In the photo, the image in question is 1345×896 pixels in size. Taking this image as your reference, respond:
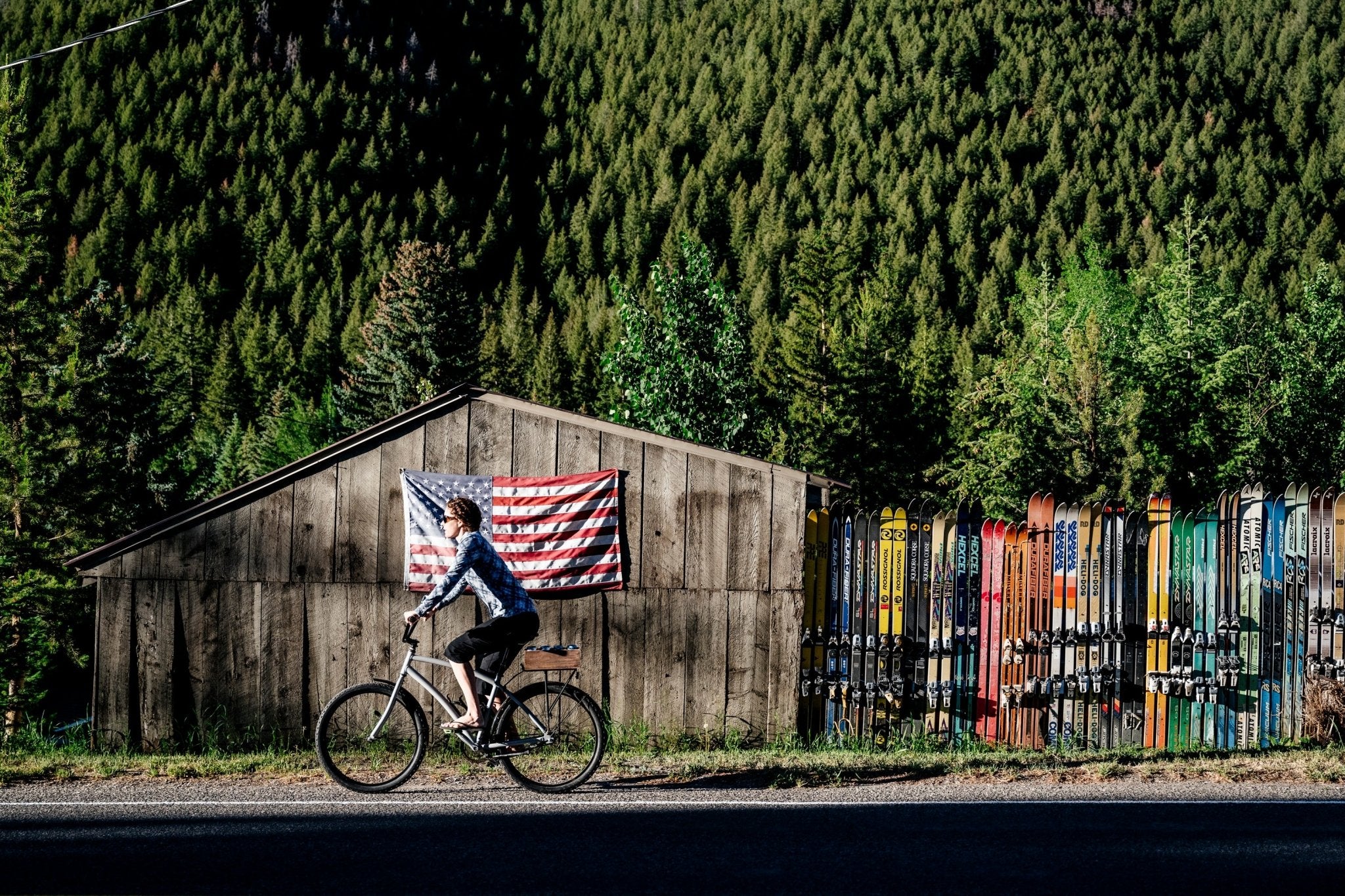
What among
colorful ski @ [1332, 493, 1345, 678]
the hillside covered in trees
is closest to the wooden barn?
colorful ski @ [1332, 493, 1345, 678]

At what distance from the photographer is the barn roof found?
9.79 m

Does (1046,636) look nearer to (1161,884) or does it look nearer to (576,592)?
(576,592)

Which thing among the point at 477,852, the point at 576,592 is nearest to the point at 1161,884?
the point at 477,852

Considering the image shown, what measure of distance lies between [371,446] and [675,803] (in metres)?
4.60

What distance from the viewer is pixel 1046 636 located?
32.4 feet

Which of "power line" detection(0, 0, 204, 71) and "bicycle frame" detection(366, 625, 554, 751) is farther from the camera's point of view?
"power line" detection(0, 0, 204, 71)

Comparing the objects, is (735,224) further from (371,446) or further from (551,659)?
(551,659)

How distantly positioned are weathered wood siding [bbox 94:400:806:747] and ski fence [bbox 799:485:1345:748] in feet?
1.56

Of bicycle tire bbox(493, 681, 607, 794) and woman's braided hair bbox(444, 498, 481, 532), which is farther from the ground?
woman's braided hair bbox(444, 498, 481, 532)

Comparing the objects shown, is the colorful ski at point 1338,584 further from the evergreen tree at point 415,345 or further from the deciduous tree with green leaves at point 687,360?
the evergreen tree at point 415,345

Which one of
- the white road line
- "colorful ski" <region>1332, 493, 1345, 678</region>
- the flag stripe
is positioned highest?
the flag stripe

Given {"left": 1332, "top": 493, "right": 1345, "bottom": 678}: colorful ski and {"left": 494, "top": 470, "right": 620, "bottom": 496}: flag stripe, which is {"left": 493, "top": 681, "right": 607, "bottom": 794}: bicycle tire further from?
{"left": 1332, "top": 493, "right": 1345, "bottom": 678}: colorful ski

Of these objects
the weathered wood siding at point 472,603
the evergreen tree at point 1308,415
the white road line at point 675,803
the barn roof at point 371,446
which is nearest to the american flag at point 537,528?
the weathered wood siding at point 472,603

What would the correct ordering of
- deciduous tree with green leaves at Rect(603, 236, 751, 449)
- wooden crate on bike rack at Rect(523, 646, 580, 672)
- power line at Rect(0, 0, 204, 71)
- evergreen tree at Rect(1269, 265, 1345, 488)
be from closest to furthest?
wooden crate on bike rack at Rect(523, 646, 580, 672) → power line at Rect(0, 0, 204, 71) → deciduous tree with green leaves at Rect(603, 236, 751, 449) → evergreen tree at Rect(1269, 265, 1345, 488)
